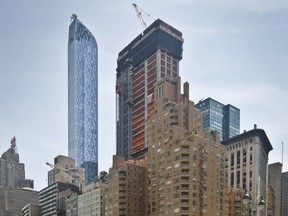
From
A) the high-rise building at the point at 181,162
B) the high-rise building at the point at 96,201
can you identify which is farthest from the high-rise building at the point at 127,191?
the high-rise building at the point at 96,201

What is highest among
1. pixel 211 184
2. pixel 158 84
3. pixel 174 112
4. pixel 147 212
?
pixel 158 84

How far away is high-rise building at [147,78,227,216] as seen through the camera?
132 m

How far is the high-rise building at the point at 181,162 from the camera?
13200 cm

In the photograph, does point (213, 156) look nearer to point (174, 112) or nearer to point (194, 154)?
point (194, 154)

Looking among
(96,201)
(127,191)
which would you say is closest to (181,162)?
(127,191)

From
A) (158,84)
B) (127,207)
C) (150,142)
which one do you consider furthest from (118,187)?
(158,84)

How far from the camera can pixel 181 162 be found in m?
135

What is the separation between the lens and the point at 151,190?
14862 centimetres

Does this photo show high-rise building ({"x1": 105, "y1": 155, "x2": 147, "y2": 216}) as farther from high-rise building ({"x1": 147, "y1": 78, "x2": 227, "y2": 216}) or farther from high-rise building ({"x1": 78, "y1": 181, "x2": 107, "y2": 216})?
high-rise building ({"x1": 78, "y1": 181, "x2": 107, "y2": 216})

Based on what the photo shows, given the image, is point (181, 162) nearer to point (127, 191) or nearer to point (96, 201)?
point (127, 191)

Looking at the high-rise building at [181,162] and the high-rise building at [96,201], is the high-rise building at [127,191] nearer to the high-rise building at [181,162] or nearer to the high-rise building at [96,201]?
the high-rise building at [181,162]

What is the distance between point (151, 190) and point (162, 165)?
10.5 meters

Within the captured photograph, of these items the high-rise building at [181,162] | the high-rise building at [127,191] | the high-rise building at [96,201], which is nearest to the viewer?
the high-rise building at [181,162]

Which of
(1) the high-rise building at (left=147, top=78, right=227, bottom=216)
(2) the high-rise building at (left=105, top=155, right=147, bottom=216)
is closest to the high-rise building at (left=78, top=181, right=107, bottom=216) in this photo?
(2) the high-rise building at (left=105, top=155, right=147, bottom=216)
